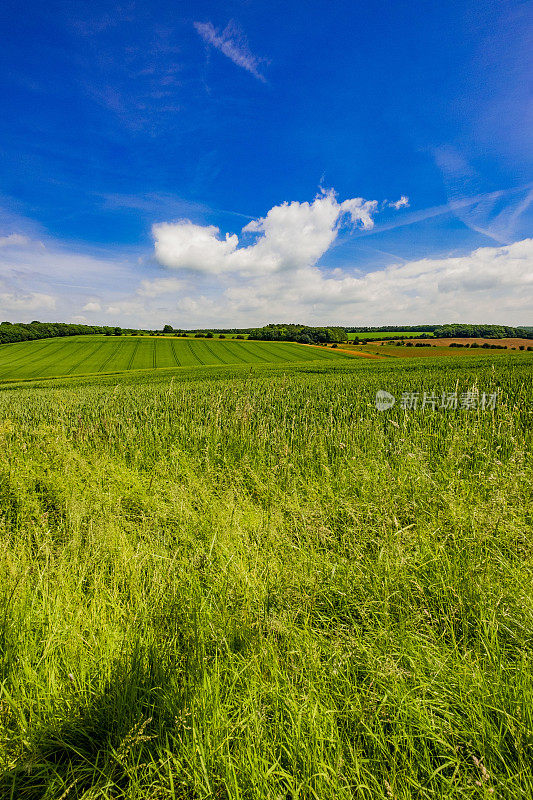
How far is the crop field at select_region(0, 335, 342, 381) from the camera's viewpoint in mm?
48812

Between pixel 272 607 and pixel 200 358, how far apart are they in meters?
55.0

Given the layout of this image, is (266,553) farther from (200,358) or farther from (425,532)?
(200,358)

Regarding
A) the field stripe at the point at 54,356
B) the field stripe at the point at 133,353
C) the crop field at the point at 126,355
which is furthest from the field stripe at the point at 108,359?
the field stripe at the point at 54,356

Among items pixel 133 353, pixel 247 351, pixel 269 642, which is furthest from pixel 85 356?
pixel 269 642

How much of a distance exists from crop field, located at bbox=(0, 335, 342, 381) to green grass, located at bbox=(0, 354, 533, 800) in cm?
4148

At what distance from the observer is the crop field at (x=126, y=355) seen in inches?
1922

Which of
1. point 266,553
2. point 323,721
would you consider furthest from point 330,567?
point 323,721

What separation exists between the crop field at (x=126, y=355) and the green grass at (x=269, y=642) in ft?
136

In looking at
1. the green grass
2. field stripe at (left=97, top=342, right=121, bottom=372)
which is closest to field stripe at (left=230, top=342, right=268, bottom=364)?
field stripe at (left=97, top=342, right=121, bottom=372)

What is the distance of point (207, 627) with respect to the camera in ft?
7.23

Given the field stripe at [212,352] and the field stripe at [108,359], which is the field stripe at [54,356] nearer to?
the field stripe at [108,359]

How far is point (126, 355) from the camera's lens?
58844 millimetres

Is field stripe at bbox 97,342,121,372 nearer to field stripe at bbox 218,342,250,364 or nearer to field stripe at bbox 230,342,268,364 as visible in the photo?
field stripe at bbox 218,342,250,364

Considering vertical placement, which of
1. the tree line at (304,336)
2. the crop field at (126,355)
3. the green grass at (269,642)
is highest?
the tree line at (304,336)
